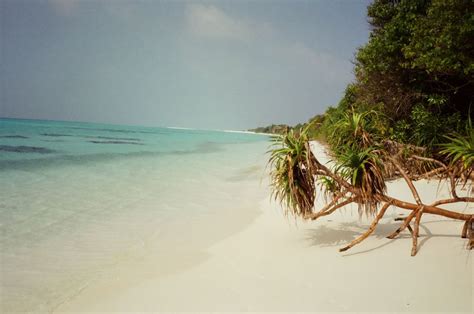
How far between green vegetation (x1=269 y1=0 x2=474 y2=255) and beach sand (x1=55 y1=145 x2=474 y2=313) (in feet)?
1.19

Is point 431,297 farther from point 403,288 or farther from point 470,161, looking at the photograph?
point 470,161

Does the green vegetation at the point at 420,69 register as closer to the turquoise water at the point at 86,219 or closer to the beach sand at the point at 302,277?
A: the beach sand at the point at 302,277

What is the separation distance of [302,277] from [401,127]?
9257mm

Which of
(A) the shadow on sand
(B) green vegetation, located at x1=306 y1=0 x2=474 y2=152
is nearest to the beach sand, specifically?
(A) the shadow on sand

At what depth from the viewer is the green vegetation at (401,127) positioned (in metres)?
3.91

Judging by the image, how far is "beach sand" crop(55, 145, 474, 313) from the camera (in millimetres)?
2938

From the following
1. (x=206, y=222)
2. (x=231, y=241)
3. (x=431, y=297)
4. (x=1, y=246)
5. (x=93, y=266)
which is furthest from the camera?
(x=206, y=222)

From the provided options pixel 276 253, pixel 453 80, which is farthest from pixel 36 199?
pixel 453 80

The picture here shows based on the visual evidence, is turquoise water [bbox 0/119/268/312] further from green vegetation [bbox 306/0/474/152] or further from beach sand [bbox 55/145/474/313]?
green vegetation [bbox 306/0/474/152]

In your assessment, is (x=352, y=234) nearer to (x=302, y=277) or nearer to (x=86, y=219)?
(x=302, y=277)

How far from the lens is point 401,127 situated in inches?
411

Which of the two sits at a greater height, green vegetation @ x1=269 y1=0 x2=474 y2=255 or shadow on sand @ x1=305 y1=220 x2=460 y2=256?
green vegetation @ x1=269 y1=0 x2=474 y2=255

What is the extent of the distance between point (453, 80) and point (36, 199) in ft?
45.2

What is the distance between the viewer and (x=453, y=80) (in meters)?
9.37
